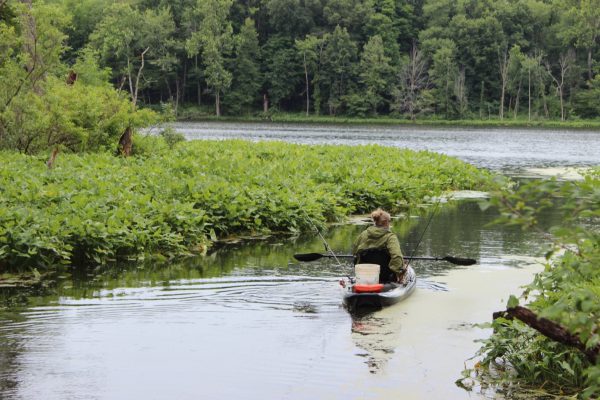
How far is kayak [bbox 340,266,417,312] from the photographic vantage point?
10.2m

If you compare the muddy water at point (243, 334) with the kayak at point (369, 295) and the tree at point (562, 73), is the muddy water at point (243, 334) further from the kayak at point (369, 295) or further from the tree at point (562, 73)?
the tree at point (562, 73)

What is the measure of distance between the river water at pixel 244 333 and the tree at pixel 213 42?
83982 millimetres

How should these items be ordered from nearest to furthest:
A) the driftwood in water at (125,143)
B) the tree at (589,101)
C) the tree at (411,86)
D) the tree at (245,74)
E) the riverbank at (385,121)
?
the driftwood in water at (125,143), the riverbank at (385,121), the tree at (589,101), the tree at (411,86), the tree at (245,74)

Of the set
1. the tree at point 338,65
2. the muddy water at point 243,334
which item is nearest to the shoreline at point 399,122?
the tree at point 338,65

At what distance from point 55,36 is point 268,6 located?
8211 centimetres

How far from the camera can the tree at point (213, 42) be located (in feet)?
317

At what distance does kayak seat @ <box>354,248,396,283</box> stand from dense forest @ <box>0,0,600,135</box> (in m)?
82.1

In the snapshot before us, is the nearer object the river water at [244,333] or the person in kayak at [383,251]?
the river water at [244,333]

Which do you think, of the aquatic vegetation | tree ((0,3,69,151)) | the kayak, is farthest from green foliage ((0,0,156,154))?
the kayak

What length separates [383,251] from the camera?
434 inches

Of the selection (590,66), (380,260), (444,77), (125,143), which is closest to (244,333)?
(380,260)

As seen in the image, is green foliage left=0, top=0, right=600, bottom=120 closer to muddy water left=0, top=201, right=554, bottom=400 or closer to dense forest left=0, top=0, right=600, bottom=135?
dense forest left=0, top=0, right=600, bottom=135

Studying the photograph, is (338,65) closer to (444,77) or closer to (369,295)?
(444,77)

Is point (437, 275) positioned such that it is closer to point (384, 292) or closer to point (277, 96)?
point (384, 292)
